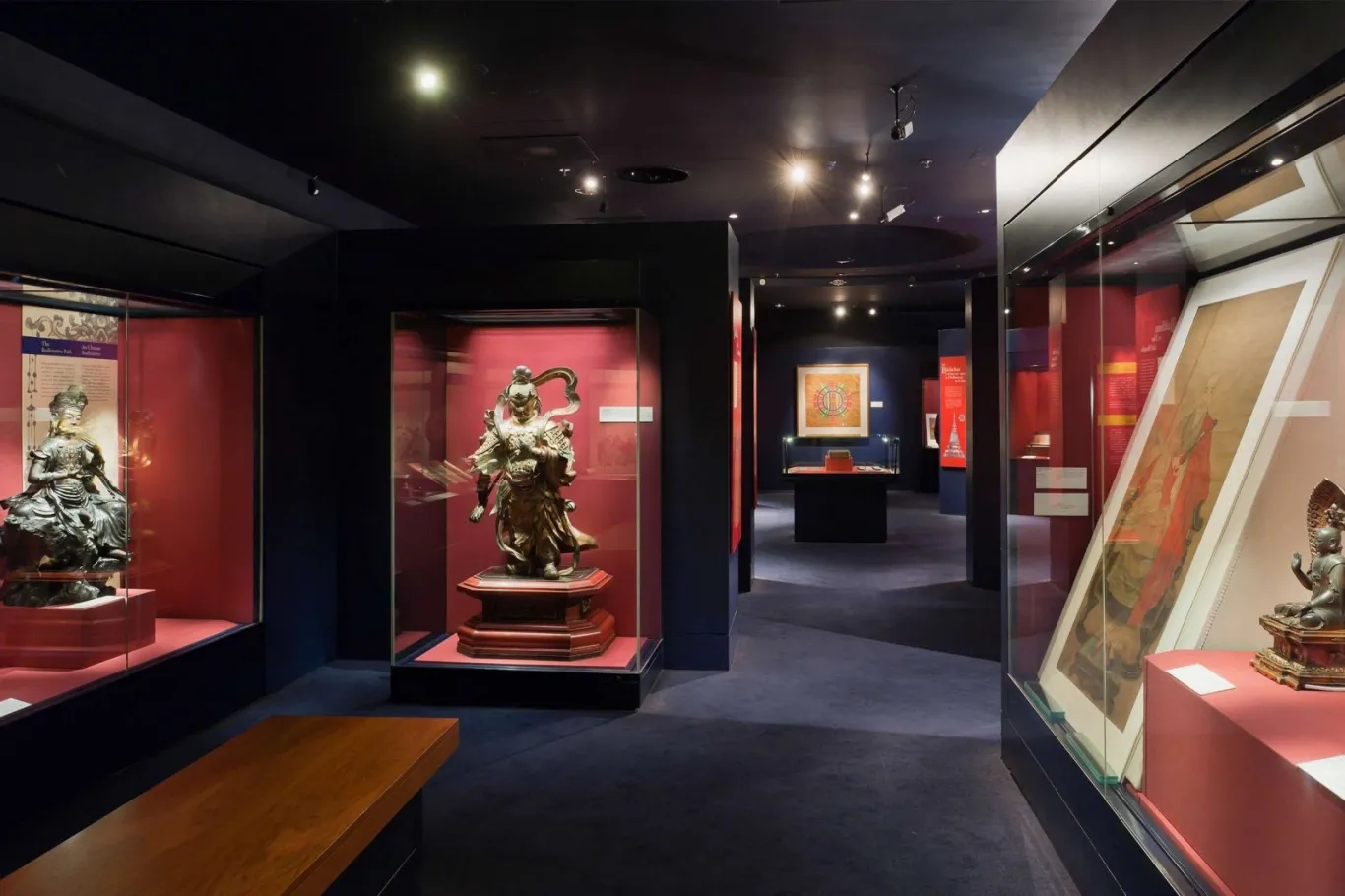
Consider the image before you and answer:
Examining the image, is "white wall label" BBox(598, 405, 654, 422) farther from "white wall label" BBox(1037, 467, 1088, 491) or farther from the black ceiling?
"white wall label" BBox(1037, 467, 1088, 491)

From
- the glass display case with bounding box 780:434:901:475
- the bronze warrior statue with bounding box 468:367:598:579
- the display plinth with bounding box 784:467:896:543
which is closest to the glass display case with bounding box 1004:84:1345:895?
the bronze warrior statue with bounding box 468:367:598:579

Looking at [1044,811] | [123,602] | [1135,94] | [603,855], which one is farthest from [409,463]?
[1135,94]

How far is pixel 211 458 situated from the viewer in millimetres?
4598

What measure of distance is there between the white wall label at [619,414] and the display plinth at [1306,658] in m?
3.14

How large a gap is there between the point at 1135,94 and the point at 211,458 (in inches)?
173

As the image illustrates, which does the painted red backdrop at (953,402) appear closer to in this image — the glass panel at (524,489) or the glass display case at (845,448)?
the glass display case at (845,448)

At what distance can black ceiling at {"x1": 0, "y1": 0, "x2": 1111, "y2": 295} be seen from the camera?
3.61m

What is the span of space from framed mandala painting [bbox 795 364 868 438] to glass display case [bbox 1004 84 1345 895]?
10943 mm

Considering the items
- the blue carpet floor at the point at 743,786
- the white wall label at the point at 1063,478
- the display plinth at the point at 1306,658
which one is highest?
the white wall label at the point at 1063,478

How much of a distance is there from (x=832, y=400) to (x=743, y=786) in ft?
36.9

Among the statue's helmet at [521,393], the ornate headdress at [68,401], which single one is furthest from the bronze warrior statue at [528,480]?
the ornate headdress at [68,401]

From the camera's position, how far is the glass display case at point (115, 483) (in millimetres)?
3621

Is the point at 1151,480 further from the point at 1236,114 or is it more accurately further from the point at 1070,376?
the point at 1236,114

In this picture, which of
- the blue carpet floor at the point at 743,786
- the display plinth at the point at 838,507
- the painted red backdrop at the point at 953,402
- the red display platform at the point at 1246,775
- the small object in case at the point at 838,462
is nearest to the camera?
the red display platform at the point at 1246,775
